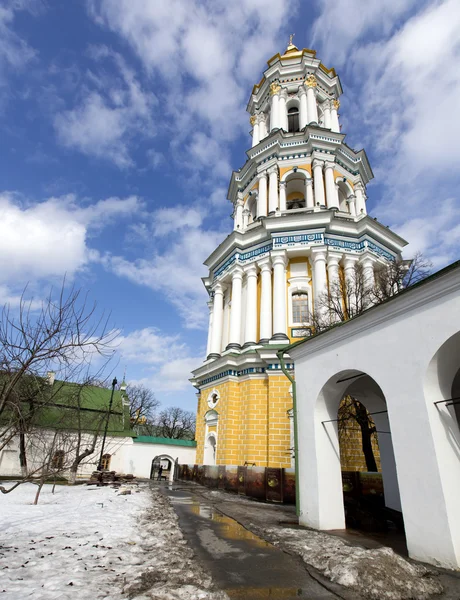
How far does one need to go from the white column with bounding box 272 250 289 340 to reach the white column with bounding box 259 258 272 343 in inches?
14.1

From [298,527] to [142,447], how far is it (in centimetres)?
2617

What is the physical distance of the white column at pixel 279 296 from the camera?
19422 millimetres

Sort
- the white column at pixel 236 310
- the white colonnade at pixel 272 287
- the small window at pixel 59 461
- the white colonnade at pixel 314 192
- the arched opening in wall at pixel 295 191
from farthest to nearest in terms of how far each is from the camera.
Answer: the arched opening in wall at pixel 295 191
the white colonnade at pixel 314 192
the white column at pixel 236 310
the white colonnade at pixel 272 287
the small window at pixel 59 461

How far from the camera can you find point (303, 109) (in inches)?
1062

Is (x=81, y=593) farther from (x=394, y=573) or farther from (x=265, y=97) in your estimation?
(x=265, y=97)

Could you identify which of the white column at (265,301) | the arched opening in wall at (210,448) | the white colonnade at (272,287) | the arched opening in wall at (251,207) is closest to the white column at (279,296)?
the white colonnade at (272,287)

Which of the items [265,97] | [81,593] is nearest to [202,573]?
[81,593]

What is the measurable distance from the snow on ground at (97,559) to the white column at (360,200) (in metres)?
22.7

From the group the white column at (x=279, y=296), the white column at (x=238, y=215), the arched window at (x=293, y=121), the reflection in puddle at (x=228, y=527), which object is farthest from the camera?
the arched window at (x=293, y=121)

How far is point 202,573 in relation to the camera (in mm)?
4598

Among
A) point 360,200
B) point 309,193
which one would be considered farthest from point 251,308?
point 360,200

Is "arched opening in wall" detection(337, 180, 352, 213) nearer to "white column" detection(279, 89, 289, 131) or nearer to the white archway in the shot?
"white column" detection(279, 89, 289, 131)

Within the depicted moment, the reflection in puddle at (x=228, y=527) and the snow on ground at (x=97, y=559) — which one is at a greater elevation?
the reflection in puddle at (x=228, y=527)

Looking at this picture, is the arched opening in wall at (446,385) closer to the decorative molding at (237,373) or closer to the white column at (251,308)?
the decorative molding at (237,373)
